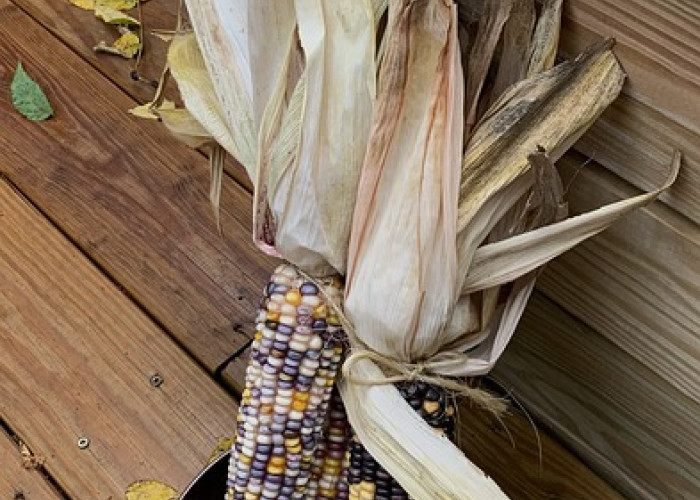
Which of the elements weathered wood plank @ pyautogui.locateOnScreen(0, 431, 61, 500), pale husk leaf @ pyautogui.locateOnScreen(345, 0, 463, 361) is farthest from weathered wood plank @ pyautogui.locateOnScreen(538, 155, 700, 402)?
weathered wood plank @ pyautogui.locateOnScreen(0, 431, 61, 500)

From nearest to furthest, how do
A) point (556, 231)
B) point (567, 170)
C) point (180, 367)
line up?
point (556, 231), point (567, 170), point (180, 367)

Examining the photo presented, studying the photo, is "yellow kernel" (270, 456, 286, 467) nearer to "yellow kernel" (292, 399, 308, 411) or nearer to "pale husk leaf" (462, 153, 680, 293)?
"yellow kernel" (292, 399, 308, 411)

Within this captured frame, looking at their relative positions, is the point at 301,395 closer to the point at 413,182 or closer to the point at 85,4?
the point at 413,182

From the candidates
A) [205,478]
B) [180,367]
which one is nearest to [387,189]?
[205,478]

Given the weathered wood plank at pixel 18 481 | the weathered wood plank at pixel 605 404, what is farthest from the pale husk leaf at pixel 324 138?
the weathered wood plank at pixel 18 481

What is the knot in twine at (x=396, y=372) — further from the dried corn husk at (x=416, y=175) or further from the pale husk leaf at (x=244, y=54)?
the pale husk leaf at (x=244, y=54)

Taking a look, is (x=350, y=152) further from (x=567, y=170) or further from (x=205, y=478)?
(x=205, y=478)
